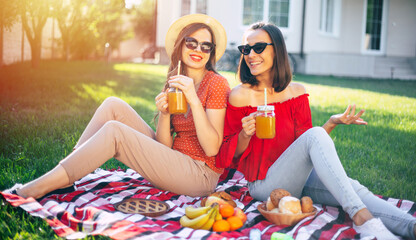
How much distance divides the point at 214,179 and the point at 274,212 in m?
0.74

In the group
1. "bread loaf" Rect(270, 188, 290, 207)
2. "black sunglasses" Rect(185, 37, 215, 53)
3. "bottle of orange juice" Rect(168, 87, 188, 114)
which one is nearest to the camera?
"bread loaf" Rect(270, 188, 290, 207)

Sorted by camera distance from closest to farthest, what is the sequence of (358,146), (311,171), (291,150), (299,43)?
1. (291,150)
2. (311,171)
3. (358,146)
4. (299,43)

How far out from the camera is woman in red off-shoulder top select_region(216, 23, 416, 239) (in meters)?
3.00

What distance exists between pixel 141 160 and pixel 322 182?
1318 millimetres

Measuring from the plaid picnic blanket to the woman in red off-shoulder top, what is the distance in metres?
0.22

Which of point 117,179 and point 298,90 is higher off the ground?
point 298,90

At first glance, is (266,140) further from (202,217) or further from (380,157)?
(380,157)

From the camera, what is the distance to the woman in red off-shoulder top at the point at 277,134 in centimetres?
300

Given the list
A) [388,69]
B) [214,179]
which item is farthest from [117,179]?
[388,69]

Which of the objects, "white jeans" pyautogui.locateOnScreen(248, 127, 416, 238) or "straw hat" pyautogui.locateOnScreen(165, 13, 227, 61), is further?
"straw hat" pyautogui.locateOnScreen(165, 13, 227, 61)

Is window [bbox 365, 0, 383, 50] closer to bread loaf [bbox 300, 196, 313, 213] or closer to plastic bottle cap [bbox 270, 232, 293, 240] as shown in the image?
bread loaf [bbox 300, 196, 313, 213]

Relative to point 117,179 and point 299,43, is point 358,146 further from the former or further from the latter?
point 299,43

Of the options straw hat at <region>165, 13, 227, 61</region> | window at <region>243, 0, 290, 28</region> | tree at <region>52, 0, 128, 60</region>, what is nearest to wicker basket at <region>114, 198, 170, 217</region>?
straw hat at <region>165, 13, 227, 61</region>

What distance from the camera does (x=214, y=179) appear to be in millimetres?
3488
